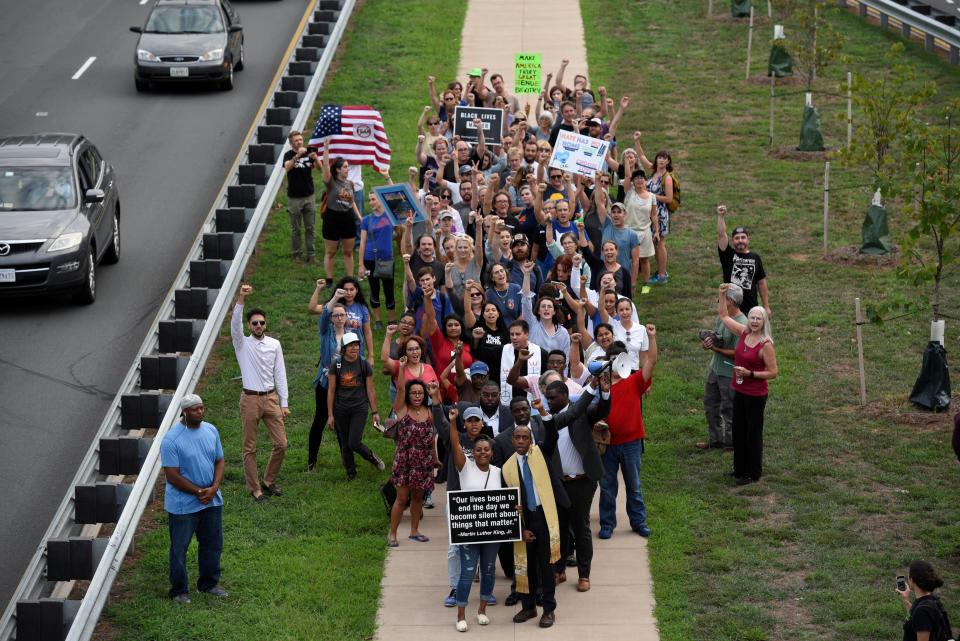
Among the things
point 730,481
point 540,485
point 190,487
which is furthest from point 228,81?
point 540,485

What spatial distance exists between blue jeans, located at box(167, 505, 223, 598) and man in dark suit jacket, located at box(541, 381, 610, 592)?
10.5 ft

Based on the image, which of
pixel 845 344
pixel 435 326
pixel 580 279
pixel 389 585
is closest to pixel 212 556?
pixel 389 585

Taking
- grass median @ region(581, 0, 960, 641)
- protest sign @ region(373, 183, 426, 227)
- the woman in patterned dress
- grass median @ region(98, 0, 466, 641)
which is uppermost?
protest sign @ region(373, 183, 426, 227)

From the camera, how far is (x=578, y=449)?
11.7 m

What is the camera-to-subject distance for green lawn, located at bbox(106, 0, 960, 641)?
11672mm

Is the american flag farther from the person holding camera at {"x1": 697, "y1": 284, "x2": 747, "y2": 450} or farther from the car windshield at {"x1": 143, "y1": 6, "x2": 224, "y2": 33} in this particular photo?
the car windshield at {"x1": 143, "y1": 6, "x2": 224, "y2": 33}

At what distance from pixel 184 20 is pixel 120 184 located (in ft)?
19.3

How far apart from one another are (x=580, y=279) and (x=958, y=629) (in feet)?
18.3

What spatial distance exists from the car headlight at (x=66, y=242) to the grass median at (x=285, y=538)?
7.86ft

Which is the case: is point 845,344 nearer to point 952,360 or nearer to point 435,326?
point 952,360

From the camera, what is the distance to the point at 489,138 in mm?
19625

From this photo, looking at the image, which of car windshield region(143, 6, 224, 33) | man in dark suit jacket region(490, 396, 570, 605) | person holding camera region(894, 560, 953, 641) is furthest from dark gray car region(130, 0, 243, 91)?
person holding camera region(894, 560, 953, 641)

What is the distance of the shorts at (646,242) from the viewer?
60.9 feet

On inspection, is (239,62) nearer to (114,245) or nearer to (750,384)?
(114,245)
